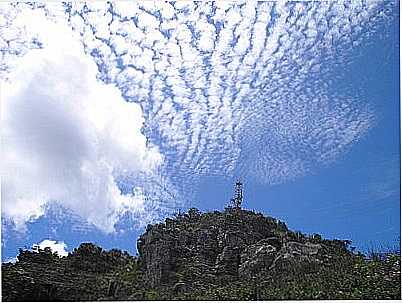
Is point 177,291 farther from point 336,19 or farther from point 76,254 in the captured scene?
point 336,19

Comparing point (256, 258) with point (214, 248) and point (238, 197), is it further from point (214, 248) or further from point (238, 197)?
point (238, 197)

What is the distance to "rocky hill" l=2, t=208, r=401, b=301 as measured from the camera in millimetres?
4949

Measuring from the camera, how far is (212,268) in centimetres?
549

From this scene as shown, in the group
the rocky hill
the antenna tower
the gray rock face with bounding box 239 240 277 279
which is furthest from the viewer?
the antenna tower

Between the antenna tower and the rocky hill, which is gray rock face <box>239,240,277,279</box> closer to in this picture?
the rocky hill

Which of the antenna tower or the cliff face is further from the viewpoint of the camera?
the antenna tower

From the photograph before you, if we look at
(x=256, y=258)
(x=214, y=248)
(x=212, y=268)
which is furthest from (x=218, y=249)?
(x=256, y=258)

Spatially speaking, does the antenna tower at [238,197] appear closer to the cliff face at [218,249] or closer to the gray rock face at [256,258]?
the cliff face at [218,249]

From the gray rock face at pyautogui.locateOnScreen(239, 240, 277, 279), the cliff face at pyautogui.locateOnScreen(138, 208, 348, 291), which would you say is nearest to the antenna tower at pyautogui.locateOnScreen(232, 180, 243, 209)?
the cliff face at pyautogui.locateOnScreen(138, 208, 348, 291)

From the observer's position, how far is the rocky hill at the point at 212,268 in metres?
4.95

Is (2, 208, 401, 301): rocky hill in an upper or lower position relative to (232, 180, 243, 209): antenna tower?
lower

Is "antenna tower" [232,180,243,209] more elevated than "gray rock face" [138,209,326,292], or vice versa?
"antenna tower" [232,180,243,209]

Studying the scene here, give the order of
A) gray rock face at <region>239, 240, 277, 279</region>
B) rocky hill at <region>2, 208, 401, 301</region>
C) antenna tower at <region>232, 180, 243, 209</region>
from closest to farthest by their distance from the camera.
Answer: rocky hill at <region>2, 208, 401, 301</region> < gray rock face at <region>239, 240, 277, 279</region> < antenna tower at <region>232, 180, 243, 209</region>

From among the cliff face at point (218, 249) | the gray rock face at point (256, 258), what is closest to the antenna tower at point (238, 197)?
the cliff face at point (218, 249)
